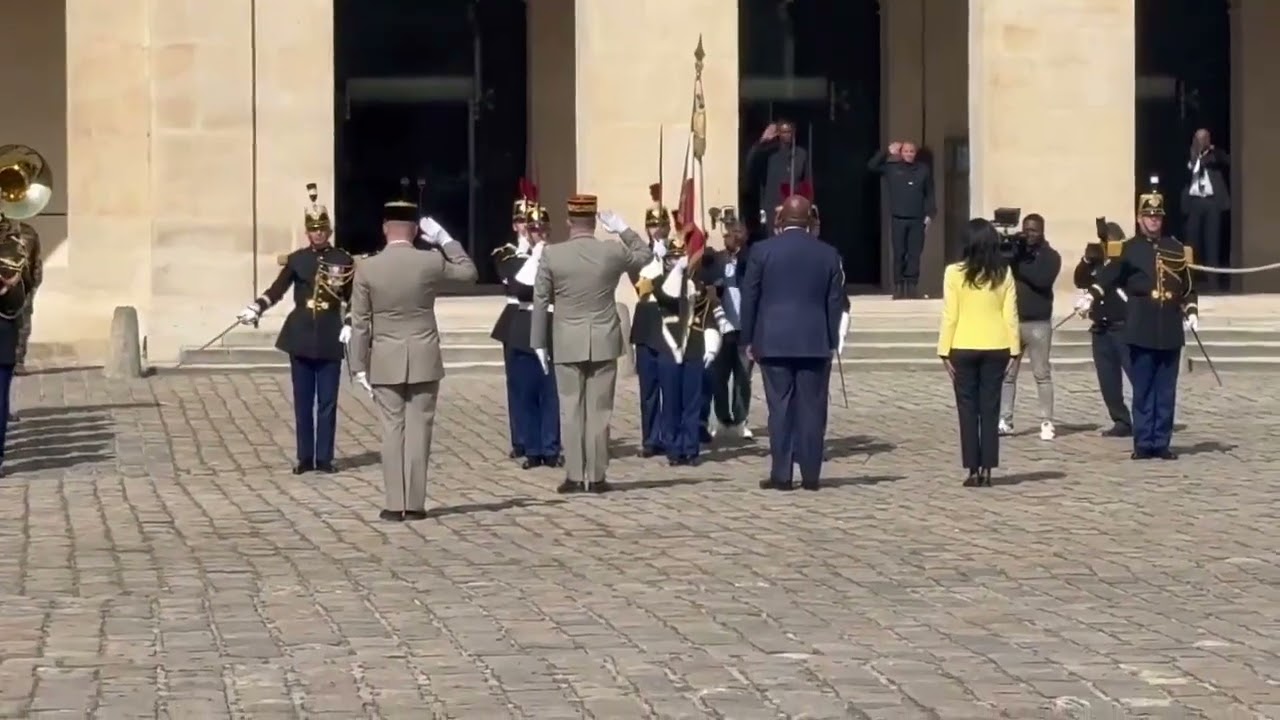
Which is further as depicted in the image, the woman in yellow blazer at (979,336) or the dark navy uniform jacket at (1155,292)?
the dark navy uniform jacket at (1155,292)

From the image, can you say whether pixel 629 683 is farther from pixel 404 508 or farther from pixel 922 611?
pixel 404 508

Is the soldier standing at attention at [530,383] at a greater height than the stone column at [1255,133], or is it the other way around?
the stone column at [1255,133]

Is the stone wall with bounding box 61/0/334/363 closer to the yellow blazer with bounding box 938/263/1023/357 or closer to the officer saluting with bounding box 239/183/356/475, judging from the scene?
the officer saluting with bounding box 239/183/356/475

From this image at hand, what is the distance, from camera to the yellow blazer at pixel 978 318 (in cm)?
1598

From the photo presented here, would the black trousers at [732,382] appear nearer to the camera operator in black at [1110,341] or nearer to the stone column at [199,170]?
the camera operator in black at [1110,341]

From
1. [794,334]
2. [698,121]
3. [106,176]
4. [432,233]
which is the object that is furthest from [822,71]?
[432,233]

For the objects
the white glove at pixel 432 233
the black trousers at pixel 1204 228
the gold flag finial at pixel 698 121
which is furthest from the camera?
the black trousers at pixel 1204 228

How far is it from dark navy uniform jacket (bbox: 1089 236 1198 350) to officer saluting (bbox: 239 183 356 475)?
5169 mm

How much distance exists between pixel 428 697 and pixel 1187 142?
23.0 m

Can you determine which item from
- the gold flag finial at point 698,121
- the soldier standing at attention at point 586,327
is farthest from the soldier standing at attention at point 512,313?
the gold flag finial at point 698,121

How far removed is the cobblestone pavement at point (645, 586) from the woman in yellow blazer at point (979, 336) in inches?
12.8

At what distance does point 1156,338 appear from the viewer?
17.3m

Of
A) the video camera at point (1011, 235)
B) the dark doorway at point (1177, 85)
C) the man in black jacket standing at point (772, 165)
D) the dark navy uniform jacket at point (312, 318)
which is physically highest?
the dark doorway at point (1177, 85)

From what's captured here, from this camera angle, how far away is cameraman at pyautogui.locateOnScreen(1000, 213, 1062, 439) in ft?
62.1
